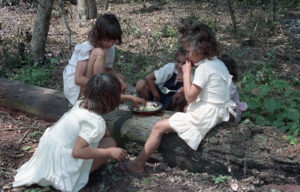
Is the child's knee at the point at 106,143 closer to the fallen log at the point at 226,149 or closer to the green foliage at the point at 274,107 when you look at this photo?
the fallen log at the point at 226,149

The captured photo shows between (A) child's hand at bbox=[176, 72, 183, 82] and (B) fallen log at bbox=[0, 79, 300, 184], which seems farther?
(A) child's hand at bbox=[176, 72, 183, 82]

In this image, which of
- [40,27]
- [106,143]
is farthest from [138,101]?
[40,27]

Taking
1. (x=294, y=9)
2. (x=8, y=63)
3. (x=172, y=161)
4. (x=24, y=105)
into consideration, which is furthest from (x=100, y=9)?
(x=172, y=161)

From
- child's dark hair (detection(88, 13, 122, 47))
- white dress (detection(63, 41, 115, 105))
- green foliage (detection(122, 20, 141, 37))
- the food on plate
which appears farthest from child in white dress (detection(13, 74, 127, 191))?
green foliage (detection(122, 20, 141, 37))

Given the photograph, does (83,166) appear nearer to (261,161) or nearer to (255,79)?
(261,161)

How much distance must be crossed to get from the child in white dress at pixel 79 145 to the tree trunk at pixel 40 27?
3905 mm

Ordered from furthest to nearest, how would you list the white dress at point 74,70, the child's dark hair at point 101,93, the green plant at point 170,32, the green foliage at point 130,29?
the green foliage at point 130,29, the green plant at point 170,32, the white dress at point 74,70, the child's dark hair at point 101,93

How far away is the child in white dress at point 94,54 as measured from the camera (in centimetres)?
371

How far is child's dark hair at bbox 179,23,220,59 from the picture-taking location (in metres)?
3.21

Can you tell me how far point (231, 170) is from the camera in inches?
129

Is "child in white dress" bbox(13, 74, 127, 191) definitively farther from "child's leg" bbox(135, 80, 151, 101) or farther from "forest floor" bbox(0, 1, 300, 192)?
"child's leg" bbox(135, 80, 151, 101)

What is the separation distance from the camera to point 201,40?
3205 mm

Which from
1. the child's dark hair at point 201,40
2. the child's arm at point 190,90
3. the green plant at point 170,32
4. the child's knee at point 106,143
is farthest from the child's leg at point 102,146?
the green plant at point 170,32

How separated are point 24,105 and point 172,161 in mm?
2133
